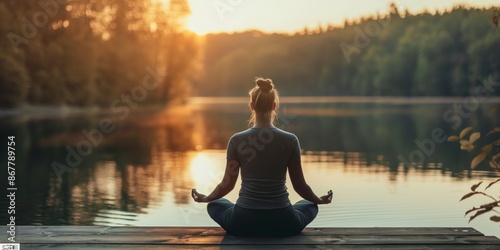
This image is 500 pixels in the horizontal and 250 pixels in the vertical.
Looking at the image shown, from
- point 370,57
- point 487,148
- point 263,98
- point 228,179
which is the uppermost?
point 370,57

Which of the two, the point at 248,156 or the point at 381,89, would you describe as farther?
the point at 381,89

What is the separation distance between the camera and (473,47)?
8644 centimetres

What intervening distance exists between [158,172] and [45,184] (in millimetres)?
2443

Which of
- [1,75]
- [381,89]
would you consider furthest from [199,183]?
[381,89]

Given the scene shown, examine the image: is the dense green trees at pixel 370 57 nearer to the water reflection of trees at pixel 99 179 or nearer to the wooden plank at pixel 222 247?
the water reflection of trees at pixel 99 179

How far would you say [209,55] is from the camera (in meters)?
152

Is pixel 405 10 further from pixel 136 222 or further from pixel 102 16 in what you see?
pixel 136 222

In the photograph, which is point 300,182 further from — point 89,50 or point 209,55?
point 209,55

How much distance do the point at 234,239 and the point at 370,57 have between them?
120 meters

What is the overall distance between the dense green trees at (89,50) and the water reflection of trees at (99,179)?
20810 mm

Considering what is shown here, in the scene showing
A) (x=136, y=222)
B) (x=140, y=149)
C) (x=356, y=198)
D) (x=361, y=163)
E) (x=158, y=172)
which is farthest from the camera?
(x=140, y=149)

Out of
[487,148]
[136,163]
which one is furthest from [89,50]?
[487,148]

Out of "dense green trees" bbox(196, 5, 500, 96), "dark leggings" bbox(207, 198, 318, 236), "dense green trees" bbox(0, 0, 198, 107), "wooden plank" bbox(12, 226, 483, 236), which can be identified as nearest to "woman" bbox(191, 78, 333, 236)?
"dark leggings" bbox(207, 198, 318, 236)

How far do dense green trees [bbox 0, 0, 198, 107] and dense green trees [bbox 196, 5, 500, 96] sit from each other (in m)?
38.2
